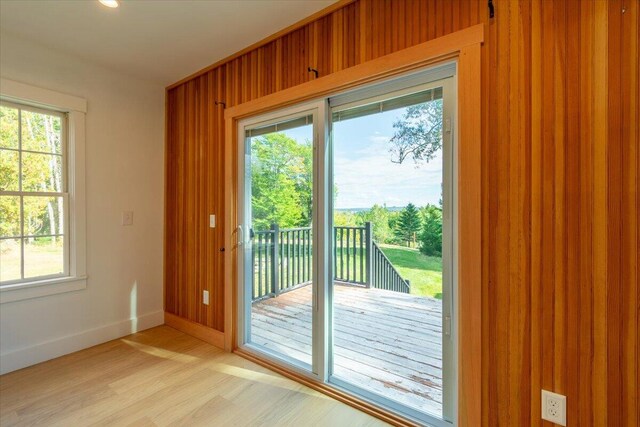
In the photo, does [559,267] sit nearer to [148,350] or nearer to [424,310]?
[424,310]

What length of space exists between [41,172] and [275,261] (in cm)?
215

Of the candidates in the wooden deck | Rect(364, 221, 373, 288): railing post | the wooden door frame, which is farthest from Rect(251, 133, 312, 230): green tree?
the wooden door frame

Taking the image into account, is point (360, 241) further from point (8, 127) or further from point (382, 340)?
point (8, 127)

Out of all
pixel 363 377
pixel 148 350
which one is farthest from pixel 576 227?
pixel 148 350

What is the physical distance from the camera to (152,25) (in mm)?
2119

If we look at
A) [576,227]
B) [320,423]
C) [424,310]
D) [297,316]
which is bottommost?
[320,423]

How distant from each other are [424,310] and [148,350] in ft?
7.93

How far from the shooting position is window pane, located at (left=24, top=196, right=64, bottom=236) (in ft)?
7.89

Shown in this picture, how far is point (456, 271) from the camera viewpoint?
5.10 feet

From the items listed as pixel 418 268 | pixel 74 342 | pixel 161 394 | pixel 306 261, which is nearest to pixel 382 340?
pixel 418 268

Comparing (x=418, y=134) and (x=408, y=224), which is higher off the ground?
(x=418, y=134)

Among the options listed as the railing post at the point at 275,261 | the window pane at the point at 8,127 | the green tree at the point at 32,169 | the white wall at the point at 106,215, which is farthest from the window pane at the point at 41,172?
the railing post at the point at 275,261

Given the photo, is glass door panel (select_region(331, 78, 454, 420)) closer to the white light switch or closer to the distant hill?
the distant hill

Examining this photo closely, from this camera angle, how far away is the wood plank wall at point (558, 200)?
1154mm
